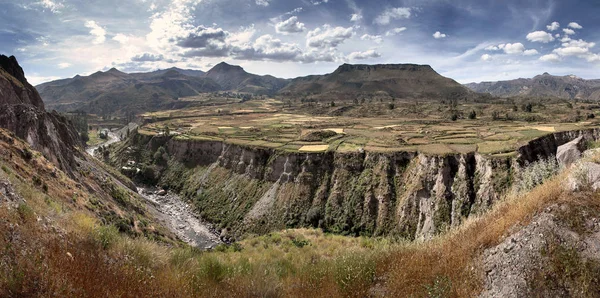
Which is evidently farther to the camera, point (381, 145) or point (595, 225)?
point (381, 145)

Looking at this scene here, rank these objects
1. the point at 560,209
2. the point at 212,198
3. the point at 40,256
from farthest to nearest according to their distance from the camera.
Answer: the point at 212,198, the point at 560,209, the point at 40,256

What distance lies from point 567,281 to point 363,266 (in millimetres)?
5114

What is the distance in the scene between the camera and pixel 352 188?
1967 inches

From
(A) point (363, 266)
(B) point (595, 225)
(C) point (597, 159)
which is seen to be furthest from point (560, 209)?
(A) point (363, 266)

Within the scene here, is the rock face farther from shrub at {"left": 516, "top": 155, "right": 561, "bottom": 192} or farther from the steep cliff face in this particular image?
shrub at {"left": 516, "top": 155, "right": 561, "bottom": 192}

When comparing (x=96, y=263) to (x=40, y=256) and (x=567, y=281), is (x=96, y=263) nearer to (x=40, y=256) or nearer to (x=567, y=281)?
(x=40, y=256)

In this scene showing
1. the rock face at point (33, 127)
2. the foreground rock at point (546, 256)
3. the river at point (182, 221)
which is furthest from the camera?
the river at point (182, 221)

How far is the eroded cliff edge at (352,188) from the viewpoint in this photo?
130 feet

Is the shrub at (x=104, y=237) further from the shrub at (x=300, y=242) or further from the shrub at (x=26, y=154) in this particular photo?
the shrub at (x=26, y=154)

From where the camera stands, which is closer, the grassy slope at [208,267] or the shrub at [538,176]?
the grassy slope at [208,267]

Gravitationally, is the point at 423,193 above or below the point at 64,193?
below

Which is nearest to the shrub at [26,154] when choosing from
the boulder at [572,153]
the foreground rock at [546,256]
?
the foreground rock at [546,256]

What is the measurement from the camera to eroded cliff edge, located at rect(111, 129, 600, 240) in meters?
39.8

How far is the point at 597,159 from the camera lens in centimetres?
1059
